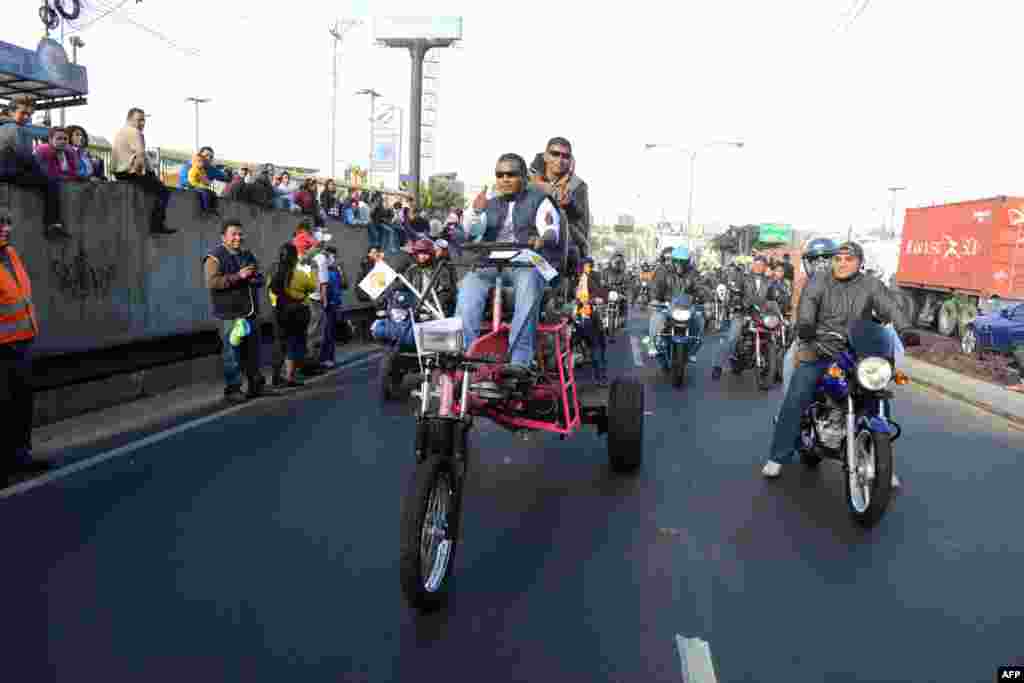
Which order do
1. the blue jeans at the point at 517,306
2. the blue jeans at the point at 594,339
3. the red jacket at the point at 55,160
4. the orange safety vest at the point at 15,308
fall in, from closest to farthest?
the blue jeans at the point at 517,306, the orange safety vest at the point at 15,308, the red jacket at the point at 55,160, the blue jeans at the point at 594,339

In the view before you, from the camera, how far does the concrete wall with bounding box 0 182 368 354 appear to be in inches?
358

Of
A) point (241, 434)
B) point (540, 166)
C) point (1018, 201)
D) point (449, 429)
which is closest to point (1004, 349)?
point (1018, 201)

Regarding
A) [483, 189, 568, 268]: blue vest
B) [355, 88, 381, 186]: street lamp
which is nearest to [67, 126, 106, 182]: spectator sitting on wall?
[483, 189, 568, 268]: blue vest

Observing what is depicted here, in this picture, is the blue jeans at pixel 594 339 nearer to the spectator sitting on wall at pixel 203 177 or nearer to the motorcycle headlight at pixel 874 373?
the motorcycle headlight at pixel 874 373

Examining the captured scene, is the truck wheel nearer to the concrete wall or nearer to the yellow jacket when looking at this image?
the concrete wall

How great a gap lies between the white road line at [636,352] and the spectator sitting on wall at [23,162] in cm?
916

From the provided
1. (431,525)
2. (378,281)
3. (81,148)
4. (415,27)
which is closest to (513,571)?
(431,525)

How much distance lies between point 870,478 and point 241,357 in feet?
23.3

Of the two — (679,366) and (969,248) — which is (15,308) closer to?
(679,366)

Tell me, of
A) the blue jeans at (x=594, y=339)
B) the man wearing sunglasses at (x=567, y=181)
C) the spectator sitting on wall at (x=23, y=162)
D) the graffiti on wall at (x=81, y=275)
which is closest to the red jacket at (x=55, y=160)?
the spectator sitting on wall at (x=23, y=162)

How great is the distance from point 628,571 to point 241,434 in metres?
4.67

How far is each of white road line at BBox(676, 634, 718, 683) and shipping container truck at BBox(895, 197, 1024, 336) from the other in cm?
1863

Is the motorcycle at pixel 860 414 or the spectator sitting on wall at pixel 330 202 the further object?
the spectator sitting on wall at pixel 330 202

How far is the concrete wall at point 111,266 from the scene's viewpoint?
29.8ft
